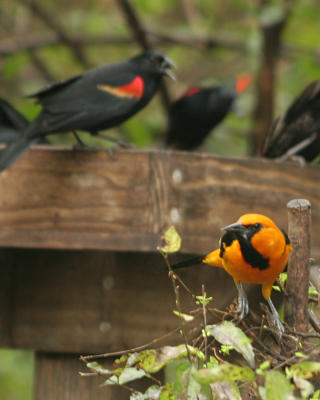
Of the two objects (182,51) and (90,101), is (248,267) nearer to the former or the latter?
(90,101)

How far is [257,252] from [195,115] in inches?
113

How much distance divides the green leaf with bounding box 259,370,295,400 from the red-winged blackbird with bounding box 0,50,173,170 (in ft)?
4.99

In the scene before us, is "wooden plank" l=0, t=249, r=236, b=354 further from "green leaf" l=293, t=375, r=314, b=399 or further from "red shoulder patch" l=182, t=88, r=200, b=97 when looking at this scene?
"red shoulder patch" l=182, t=88, r=200, b=97

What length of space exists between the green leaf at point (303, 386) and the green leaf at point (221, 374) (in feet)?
0.18

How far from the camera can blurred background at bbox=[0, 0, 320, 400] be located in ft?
13.0

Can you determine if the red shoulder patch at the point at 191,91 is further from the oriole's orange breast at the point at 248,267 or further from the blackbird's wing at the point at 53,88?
the oriole's orange breast at the point at 248,267

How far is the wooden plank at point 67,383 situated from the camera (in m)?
2.20

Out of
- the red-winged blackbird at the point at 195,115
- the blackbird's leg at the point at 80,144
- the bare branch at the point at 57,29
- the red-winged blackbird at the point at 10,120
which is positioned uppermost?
the bare branch at the point at 57,29

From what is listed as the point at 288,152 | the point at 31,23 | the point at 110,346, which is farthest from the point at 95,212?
the point at 31,23

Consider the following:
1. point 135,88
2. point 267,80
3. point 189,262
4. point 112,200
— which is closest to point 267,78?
point 267,80

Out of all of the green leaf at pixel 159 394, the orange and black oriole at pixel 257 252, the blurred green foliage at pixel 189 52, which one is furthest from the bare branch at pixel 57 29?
the green leaf at pixel 159 394

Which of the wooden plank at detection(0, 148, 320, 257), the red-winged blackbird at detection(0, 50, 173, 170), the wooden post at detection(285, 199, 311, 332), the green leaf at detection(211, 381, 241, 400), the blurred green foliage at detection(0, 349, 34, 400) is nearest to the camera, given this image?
the green leaf at detection(211, 381, 241, 400)

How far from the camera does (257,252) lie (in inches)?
54.6

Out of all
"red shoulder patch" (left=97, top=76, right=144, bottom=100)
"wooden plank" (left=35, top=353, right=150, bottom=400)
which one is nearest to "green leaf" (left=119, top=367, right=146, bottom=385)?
"wooden plank" (left=35, top=353, right=150, bottom=400)
